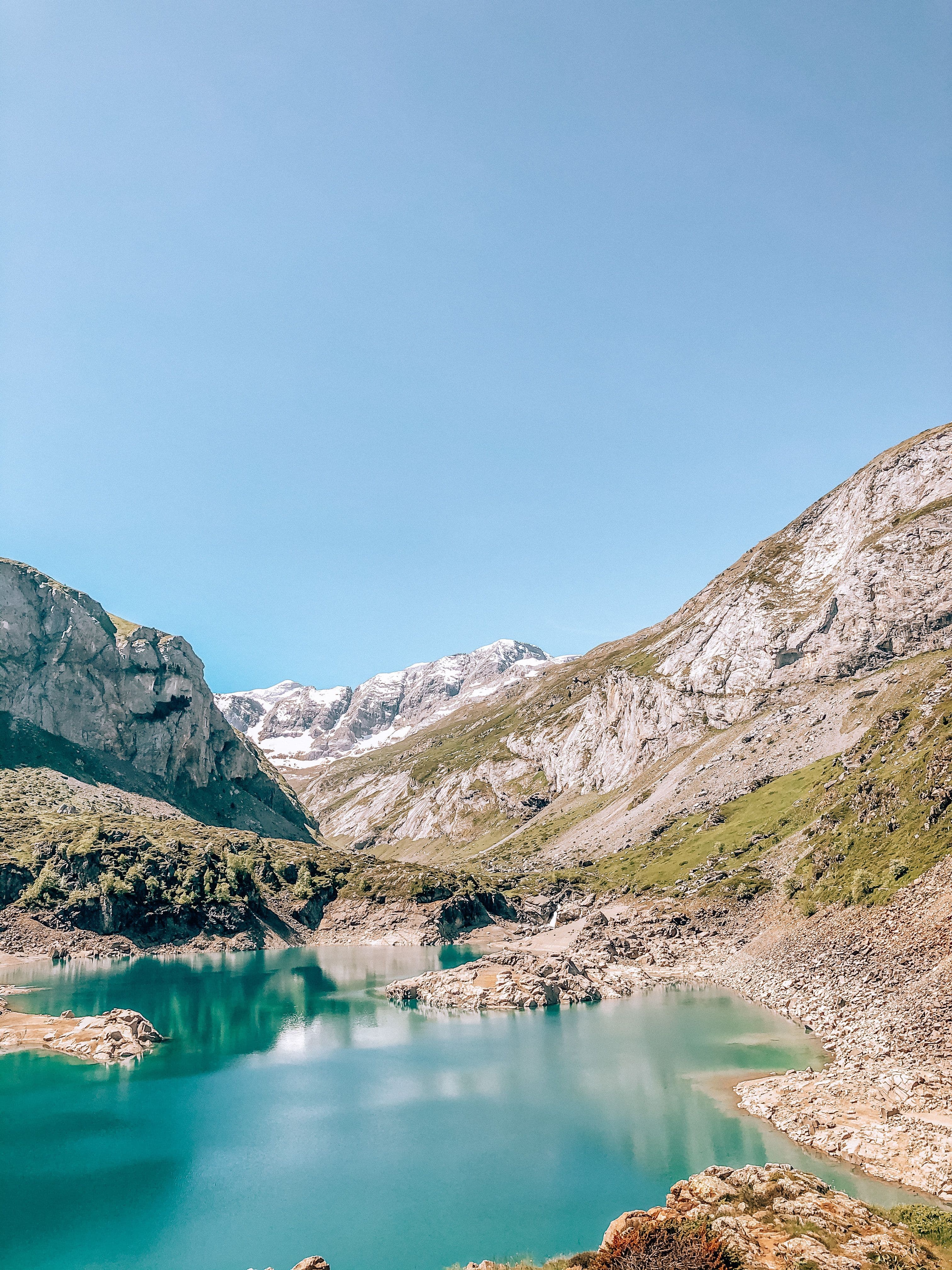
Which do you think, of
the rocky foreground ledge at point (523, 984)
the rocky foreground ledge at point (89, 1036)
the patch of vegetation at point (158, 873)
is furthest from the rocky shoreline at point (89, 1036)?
the patch of vegetation at point (158, 873)

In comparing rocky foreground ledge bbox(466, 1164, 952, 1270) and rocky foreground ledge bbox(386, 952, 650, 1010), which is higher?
rocky foreground ledge bbox(466, 1164, 952, 1270)

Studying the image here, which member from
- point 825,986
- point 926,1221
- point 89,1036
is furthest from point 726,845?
point 926,1221

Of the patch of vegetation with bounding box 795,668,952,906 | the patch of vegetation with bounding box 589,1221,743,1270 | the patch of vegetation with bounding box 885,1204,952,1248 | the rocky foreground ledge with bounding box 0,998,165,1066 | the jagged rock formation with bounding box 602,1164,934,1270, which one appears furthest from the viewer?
the patch of vegetation with bounding box 795,668,952,906

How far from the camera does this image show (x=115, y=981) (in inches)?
4050

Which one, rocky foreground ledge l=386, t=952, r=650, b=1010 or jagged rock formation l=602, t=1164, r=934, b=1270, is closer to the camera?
jagged rock formation l=602, t=1164, r=934, b=1270

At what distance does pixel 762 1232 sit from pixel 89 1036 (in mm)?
67286

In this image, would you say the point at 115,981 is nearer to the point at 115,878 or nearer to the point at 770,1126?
the point at 115,878

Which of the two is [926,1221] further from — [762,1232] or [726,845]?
[726,845]

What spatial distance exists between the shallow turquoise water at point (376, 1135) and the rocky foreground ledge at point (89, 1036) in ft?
6.99

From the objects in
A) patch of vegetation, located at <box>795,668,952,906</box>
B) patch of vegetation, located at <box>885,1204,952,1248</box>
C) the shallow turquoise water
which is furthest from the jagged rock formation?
patch of vegetation, located at <box>795,668,952,906</box>

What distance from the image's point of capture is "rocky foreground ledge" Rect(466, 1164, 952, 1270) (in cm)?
2392

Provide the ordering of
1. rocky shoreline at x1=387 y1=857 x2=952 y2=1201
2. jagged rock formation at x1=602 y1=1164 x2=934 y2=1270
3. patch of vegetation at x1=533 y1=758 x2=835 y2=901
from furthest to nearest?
patch of vegetation at x1=533 y1=758 x2=835 y2=901 < rocky shoreline at x1=387 y1=857 x2=952 y2=1201 < jagged rock formation at x1=602 y1=1164 x2=934 y2=1270

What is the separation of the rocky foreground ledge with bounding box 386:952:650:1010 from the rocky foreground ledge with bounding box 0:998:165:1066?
34.1 metres

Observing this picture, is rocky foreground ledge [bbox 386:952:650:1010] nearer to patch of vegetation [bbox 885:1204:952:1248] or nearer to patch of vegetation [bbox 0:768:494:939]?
patch of vegetation [bbox 0:768:494:939]
